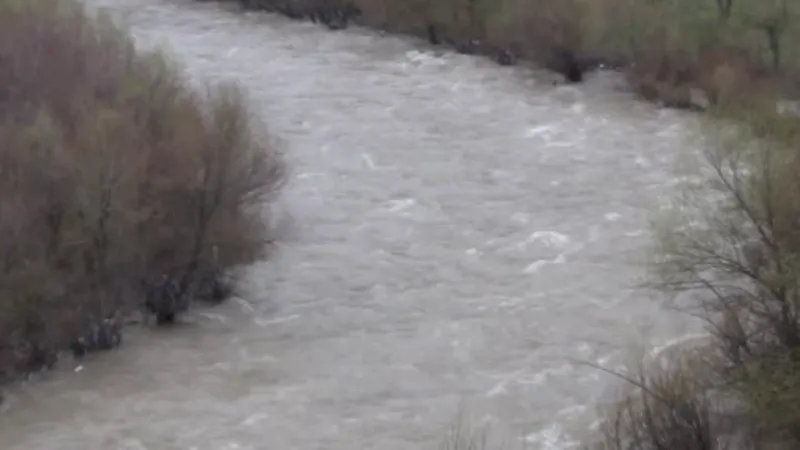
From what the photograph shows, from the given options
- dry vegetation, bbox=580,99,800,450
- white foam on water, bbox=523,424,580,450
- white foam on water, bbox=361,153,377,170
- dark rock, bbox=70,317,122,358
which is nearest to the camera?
dry vegetation, bbox=580,99,800,450

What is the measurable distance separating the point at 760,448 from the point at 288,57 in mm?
14938

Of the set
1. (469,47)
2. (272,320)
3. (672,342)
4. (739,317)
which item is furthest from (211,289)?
(469,47)

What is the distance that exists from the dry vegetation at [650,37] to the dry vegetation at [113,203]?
305 inches

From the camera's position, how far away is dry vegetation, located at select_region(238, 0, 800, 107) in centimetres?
2041

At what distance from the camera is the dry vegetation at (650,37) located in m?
20.4

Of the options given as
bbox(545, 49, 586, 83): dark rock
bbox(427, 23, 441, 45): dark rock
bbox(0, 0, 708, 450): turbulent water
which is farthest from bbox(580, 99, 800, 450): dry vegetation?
bbox(427, 23, 441, 45): dark rock

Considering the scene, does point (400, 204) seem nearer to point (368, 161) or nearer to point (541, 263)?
point (368, 161)

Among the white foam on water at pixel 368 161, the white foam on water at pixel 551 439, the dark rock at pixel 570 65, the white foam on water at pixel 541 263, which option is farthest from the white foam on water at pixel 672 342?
the dark rock at pixel 570 65

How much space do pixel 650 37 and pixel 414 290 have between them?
9.04m

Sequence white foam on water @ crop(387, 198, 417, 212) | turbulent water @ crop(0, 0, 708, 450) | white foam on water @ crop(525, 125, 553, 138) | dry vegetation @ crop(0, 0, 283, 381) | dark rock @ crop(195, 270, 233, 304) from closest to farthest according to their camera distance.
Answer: turbulent water @ crop(0, 0, 708, 450)
dry vegetation @ crop(0, 0, 283, 381)
dark rock @ crop(195, 270, 233, 304)
white foam on water @ crop(387, 198, 417, 212)
white foam on water @ crop(525, 125, 553, 138)

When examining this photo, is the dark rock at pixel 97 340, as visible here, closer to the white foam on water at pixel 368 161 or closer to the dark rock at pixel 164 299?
the dark rock at pixel 164 299

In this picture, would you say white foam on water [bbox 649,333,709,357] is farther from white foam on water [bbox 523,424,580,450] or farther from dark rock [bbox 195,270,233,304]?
dark rock [bbox 195,270,233,304]

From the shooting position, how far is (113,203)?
13.2 m

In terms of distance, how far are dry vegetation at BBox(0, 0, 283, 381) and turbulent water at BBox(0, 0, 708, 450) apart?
16.5 inches
